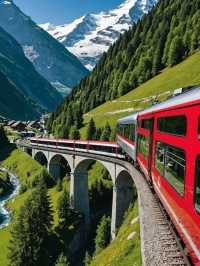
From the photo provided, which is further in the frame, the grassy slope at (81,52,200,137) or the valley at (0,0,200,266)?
the grassy slope at (81,52,200,137)

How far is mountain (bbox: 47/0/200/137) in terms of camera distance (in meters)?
138

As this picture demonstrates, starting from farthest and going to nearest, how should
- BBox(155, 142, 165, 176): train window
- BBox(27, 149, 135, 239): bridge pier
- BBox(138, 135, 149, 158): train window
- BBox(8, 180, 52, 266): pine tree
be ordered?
1. BBox(27, 149, 135, 239): bridge pier
2. BBox(8, 180, 52, 266): pine tree
3. BBox(138, 135, 149, 158): train window
4. BBox(155, 142, 165, 176): train window

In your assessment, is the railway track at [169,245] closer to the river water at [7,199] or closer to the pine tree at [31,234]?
the pine tree at [31,234]

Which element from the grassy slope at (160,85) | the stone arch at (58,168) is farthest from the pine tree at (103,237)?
the grassy slope at (160,85)

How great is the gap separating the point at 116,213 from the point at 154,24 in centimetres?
13747

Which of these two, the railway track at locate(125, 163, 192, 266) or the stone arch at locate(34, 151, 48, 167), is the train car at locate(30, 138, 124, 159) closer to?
the stone arch at locate(34, 151, 48, 167)

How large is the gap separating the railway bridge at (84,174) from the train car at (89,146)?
1.00m

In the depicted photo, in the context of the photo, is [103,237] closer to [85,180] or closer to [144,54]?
[85,180]

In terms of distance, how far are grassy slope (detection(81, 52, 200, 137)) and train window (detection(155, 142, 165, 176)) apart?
89.4 meters

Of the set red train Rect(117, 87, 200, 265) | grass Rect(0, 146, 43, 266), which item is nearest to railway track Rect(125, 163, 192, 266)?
red train Rect(117, 87, 200, 265)

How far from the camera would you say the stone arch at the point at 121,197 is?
57419 millimetres

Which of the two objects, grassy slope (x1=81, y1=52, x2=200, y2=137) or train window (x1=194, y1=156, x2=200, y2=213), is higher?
grassy slope (x1=81, y1=52, x2=200, y2=137)

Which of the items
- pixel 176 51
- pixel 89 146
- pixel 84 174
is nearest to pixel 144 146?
pixel 89 146

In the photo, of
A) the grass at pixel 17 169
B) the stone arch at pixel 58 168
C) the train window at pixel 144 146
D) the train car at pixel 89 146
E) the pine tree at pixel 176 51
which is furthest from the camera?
the pine tree at pixel 176 51
